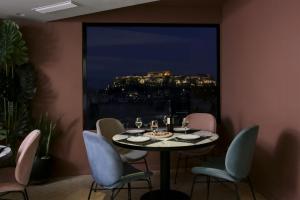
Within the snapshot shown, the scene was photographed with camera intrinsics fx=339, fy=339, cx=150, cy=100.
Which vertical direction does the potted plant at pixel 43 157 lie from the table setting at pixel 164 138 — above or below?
below

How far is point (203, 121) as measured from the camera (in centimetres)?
465

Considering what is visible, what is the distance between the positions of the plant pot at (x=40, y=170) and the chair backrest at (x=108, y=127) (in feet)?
2.84

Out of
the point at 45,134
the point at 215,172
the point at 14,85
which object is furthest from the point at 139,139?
the point at 14,85

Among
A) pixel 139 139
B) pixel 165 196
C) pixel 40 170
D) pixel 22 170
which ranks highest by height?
pixel 139 139

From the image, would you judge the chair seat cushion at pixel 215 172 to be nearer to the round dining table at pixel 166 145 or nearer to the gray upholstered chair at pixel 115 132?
the round dining table at pixel 166 145

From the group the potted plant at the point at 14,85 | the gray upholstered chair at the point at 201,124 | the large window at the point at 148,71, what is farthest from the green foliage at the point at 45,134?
the gray upholstered chair at the point at 201,124

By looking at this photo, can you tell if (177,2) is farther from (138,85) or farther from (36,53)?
(36,53)

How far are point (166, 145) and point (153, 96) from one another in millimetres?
2010

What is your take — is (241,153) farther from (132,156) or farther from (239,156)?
(132,156)

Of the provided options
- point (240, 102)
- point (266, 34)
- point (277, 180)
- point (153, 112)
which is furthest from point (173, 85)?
point (277, 180)

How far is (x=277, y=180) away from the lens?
3562 mm

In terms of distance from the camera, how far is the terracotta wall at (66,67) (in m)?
4.75

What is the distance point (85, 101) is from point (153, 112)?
102cm

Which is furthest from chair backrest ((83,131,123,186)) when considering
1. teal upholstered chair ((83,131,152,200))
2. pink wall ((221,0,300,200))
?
pink wall ((221,0,300,200))
